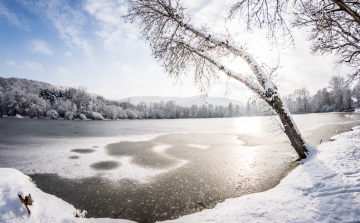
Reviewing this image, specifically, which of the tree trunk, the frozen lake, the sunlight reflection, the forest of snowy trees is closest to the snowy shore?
the frozen lake

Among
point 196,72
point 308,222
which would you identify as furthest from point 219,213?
point 196,72

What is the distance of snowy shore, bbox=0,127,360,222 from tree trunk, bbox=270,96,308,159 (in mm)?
2102

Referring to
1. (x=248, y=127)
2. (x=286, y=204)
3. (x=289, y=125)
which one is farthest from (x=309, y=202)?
(x=248, y=127)

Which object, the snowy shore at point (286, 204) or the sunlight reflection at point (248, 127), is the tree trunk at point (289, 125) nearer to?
the snowy shore at point (286, 204)

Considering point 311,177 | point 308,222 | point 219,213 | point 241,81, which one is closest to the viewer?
point 308,222

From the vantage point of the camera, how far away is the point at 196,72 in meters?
7.75

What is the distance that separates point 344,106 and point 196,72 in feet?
320

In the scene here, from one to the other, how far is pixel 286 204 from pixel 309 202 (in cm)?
41

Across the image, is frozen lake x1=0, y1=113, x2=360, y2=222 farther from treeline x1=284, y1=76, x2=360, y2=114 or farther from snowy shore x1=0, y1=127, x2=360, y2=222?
treeline x1=284, y1=76, x2=360, y2=114

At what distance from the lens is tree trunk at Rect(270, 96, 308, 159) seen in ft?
20.6

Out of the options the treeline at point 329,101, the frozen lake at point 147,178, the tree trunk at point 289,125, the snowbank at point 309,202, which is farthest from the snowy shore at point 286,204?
the treeline at point 329,101

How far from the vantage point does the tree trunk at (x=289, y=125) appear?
6.27m

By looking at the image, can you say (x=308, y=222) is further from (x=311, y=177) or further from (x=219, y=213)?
(x=311, y=177)

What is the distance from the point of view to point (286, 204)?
3148mm
